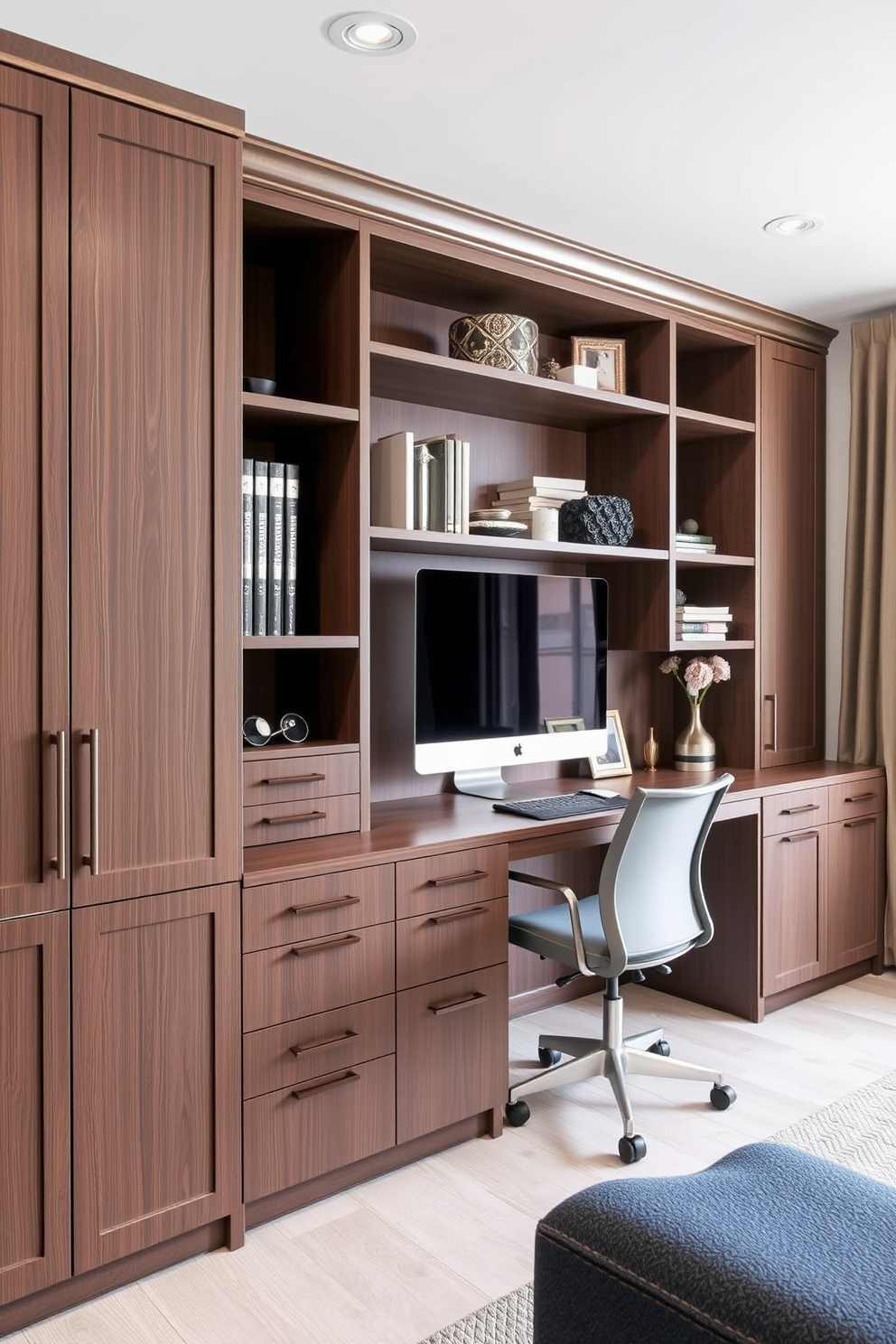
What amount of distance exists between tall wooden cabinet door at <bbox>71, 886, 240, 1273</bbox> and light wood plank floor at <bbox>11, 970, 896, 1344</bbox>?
138 mm

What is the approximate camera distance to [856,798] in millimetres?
3865

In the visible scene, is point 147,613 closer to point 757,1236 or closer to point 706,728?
point 757,1236

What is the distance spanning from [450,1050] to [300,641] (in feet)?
3.58

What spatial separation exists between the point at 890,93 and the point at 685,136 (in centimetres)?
46

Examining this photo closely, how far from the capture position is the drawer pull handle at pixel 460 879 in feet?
8.40

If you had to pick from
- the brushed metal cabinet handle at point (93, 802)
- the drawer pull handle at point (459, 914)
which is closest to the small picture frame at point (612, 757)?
the drawer pull handle at point (459, 914)

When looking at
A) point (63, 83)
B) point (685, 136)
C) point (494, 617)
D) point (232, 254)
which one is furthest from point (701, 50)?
point (494, 617)

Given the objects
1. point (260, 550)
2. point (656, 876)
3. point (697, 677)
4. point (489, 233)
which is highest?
point (489, 233)

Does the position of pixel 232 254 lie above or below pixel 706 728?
above

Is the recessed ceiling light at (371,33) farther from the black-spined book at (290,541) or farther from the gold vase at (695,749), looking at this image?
the gold vase at (695,749)

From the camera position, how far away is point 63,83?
193 cm

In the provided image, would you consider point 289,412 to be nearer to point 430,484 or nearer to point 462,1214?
point 430,484

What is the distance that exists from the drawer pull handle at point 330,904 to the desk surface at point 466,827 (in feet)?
0.23

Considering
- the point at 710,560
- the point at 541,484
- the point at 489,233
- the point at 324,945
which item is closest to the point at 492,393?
the point at 541,484
